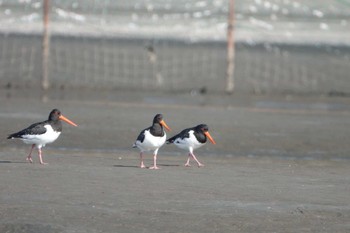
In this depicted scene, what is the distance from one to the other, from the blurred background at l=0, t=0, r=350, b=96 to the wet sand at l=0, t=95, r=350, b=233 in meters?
7.39

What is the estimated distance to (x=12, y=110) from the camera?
23.0 metres

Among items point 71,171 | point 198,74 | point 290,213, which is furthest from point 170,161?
point 198,74

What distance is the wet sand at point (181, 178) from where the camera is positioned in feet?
37.6

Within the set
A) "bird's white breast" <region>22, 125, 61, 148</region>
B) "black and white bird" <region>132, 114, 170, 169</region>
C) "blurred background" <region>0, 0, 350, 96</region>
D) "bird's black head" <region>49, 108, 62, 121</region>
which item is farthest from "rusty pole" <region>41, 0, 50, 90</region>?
"black and white bird" <region>132, 114, 170, 169</region>

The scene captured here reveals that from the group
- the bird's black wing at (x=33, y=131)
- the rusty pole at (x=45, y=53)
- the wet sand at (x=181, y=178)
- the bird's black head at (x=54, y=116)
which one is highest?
the rusty pole at (x=45, y=53)

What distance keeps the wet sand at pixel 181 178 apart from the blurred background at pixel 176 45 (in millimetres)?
7387

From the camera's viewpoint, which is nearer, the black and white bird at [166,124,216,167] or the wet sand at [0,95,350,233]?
the wet sand at [0,95,350,233]

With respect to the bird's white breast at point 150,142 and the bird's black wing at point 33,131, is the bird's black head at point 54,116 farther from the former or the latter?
the bird's white breast at point 150,142

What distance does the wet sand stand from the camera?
11453 mm

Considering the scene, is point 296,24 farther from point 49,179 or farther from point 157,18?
point 49,179

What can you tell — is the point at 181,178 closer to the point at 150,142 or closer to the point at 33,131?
the point at 150,142

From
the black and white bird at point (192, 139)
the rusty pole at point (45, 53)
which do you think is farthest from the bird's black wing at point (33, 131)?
the rusty pole at point (45, 53)

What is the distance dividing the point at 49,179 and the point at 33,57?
19.3 m

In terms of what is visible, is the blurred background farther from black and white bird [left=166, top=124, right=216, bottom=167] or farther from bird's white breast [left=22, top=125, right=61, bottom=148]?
bird's white breast [left=22, top=125, right=61, bottom=148]
